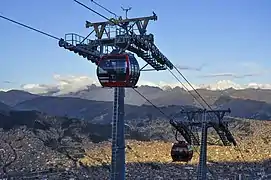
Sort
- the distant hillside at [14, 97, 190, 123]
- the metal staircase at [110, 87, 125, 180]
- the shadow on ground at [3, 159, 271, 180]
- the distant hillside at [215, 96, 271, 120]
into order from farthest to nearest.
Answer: the distant hillside at [215, 96, 271, 120], the distant hillside at [14, 97, 190, 123], the shadow on ground at [3, 159, 271, 180], the metal staircase at [110, 87, 125, 180]

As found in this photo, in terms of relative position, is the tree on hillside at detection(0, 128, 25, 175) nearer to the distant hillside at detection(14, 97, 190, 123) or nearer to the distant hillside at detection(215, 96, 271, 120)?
the distant hillside at detection(14, 97, 190, 123)

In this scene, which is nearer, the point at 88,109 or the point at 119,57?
the point at 119,57

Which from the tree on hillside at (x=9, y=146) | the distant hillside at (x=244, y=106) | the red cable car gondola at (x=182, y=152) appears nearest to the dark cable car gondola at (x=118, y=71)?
the red cable car gondola at (x=182, y=152)

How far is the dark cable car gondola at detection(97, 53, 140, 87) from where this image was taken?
669 inches

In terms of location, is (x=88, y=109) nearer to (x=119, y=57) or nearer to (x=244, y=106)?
(x=244, y=106)

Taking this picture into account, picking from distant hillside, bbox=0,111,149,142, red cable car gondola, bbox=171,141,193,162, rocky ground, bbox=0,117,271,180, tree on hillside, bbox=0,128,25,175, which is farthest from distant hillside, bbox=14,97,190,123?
red cable car gondola, bbox=171,141,193,162

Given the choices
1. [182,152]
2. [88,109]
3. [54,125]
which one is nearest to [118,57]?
[182,152]

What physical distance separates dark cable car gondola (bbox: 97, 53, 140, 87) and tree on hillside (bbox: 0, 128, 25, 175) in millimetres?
30212

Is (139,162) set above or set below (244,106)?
below

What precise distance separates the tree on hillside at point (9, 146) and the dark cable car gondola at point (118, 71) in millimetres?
30212

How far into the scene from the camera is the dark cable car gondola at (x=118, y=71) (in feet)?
55.7

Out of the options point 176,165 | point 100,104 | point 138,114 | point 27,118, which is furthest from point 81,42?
point 100,104

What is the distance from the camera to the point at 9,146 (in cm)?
5588

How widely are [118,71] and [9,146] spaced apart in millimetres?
41605
